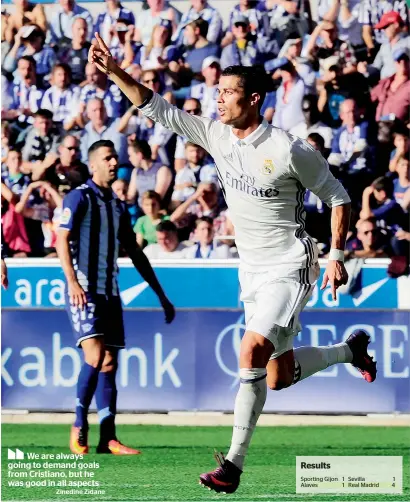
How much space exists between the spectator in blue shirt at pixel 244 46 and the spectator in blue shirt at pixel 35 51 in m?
1.71

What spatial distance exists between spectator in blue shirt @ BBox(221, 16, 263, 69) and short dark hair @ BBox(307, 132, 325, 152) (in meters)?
0.92

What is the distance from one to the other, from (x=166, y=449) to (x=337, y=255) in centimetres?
349

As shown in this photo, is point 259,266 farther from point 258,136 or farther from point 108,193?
point 108,193

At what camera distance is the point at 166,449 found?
9.69 m

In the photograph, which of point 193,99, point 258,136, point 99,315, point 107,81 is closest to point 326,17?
point 193,99

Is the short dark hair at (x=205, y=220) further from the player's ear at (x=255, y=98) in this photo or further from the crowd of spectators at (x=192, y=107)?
the player's ear at (x=255, y=98)

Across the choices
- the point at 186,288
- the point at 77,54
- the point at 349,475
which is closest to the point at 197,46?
the point at 77,54

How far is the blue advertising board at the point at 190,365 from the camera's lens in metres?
10.5

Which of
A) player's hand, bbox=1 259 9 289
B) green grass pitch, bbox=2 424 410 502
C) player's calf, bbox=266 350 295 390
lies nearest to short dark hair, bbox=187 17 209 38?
player's hand, bbox=1 259 9 289

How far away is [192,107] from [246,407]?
4.81m

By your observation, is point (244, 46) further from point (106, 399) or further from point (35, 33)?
point (106, 399)

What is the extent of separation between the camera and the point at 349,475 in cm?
891

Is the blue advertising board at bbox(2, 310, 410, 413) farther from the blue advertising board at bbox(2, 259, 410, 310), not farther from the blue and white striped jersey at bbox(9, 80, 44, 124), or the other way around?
the blue and white striped jersey at bbox(9, 80, 44, 124)

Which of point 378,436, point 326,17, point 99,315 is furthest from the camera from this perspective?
point 326,17
